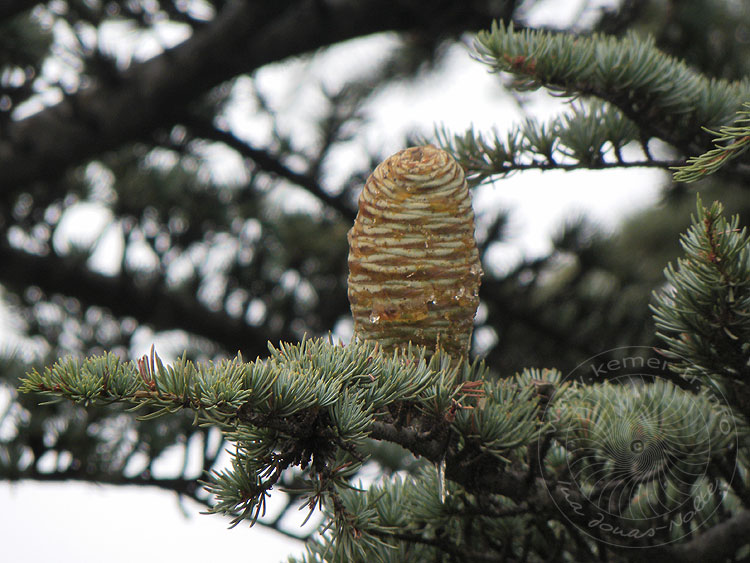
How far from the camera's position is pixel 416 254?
1.30 feet

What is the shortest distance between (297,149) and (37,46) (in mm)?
417

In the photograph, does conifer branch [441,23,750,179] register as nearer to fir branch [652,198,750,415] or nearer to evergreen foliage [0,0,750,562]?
evergreen foliage [0,0,750,562]

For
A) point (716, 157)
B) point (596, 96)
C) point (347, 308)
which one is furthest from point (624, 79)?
point (347, 308)

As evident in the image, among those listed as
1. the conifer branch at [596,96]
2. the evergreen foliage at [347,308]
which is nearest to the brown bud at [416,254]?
the evergreen foliage at [347,308]

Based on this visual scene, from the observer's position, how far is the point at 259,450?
0.35 meters

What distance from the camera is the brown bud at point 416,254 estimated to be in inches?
15.7

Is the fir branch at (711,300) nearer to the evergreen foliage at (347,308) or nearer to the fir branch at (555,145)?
the evergreen foliage at (347,308)

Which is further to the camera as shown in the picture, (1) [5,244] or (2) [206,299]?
(2) [206,299]

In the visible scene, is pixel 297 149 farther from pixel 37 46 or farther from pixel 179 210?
pixel 37 46

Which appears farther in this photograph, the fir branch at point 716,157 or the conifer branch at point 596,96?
the conifer branch at point 596,96

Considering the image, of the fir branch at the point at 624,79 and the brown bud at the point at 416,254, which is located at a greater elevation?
the fir branch at the point at 624,79

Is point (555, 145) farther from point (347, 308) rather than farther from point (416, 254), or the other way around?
point (347, 308)

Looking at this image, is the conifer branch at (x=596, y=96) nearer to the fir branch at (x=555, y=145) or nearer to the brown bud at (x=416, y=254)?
the fir branch at (x=555, y=145)

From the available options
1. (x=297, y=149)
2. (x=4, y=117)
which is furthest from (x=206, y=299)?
(x=4, y=117)
